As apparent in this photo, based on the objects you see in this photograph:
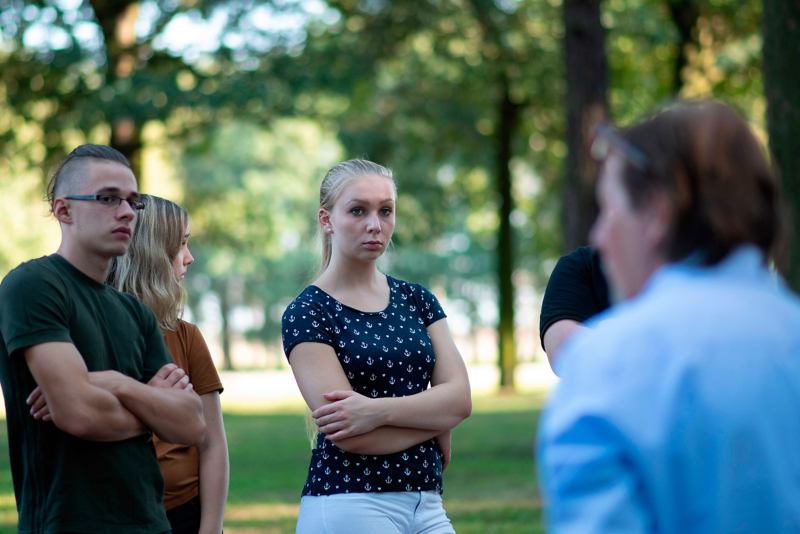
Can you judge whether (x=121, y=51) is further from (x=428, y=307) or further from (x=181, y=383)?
(x=181, y=383)

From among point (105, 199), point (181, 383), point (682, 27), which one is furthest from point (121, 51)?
point (181, 383)

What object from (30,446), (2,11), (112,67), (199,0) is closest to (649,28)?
(199,0)

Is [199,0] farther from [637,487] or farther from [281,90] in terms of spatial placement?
[637,487]

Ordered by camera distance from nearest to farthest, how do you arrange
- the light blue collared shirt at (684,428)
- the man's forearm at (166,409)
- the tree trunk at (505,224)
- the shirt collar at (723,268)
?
the light blue collared shirt at (684,428) → the shirt collar at (723,268) → the man's forearm at (166,409) → the tree trunk at (505,224)

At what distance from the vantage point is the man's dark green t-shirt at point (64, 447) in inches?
101

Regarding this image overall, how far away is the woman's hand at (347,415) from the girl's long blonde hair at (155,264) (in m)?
0.78

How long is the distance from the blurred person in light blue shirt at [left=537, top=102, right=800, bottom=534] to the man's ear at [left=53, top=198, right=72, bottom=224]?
2026 millimetres

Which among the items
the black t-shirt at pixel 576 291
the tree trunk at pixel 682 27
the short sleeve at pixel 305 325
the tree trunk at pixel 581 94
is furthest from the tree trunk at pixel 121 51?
the black t-shirt at pixel 576 291

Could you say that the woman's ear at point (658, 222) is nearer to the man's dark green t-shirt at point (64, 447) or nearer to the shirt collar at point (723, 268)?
the shirt collar at point (723, 268)

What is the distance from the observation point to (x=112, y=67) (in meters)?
15.8

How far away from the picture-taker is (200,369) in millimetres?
3445

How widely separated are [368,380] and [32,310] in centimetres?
125

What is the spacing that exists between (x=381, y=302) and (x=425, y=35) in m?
18.0

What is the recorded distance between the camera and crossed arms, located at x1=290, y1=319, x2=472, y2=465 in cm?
309
